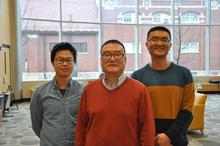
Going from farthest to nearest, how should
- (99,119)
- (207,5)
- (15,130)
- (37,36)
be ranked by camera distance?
(207,5)
(37,36)
(15,130)
(99,119)

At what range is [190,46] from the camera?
13086 millimetres

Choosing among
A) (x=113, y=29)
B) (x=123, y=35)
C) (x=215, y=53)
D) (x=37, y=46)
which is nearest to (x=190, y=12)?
(x=215, y=53)

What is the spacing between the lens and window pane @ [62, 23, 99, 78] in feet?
39.0

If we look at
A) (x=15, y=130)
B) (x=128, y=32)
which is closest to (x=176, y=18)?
(x=128, y=32)

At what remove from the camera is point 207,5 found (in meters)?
13.0

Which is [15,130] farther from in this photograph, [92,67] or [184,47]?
[184,47]

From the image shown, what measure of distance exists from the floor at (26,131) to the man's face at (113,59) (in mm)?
3841

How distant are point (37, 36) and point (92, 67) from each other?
2421 mm

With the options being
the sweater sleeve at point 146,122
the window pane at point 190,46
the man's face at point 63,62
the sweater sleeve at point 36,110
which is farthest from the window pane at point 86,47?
the sweater sleeve at point 146,122

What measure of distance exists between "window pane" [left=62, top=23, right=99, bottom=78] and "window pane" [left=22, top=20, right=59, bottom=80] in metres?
0.83

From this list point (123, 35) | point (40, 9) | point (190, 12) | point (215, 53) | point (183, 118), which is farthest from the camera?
point (215, 53)

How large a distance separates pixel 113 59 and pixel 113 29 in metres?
10.8

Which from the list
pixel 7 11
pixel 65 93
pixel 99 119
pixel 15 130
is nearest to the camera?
pixel 99 119

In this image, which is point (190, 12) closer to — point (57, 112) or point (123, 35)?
point (123, 35)
